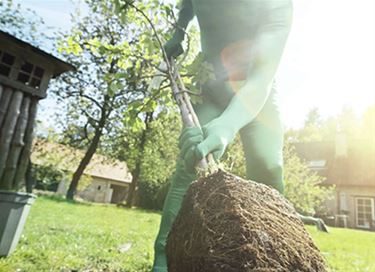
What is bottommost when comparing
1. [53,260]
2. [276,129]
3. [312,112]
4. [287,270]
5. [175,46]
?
[53,260]

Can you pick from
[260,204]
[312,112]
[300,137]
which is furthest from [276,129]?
[312,112]

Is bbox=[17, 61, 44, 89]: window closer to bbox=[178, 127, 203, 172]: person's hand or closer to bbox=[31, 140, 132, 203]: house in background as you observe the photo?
bbox=[178, 127, 203, 172]: person's hand

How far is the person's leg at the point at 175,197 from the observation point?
2254 mm

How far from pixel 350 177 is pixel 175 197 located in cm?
2595

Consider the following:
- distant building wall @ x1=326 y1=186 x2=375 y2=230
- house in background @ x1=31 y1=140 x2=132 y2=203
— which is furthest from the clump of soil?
distant building wall @ x1=326 y1=186 x2=375 y2=230

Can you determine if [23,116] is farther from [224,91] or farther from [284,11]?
[284,11]

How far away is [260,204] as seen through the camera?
1.36 m

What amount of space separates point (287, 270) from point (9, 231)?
3.20 metres

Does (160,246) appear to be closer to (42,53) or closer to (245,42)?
(245,42)

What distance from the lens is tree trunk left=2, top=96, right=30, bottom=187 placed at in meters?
4.96

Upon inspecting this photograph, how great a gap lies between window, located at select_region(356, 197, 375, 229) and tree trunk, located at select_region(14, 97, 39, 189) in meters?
23.8

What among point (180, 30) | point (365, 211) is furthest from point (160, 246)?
point (365, 211)

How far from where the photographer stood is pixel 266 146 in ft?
7.34

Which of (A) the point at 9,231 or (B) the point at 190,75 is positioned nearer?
(B) the point at 190,75
